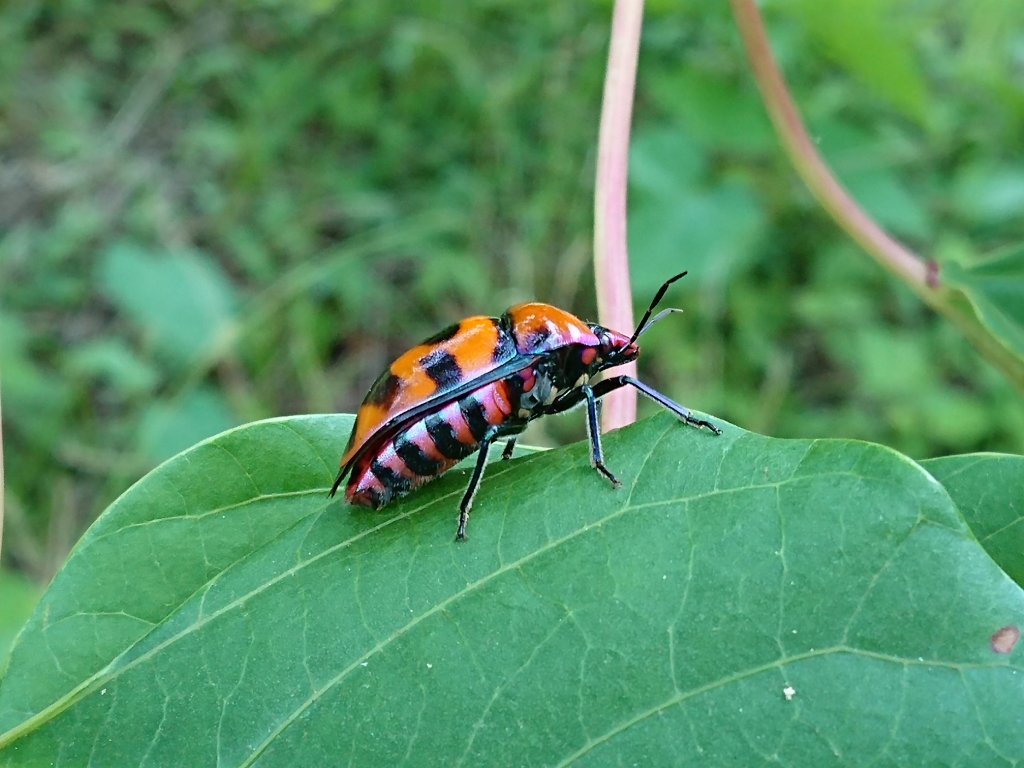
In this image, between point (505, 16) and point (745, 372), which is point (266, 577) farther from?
point (505, 16)

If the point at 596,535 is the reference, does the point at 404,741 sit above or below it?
below

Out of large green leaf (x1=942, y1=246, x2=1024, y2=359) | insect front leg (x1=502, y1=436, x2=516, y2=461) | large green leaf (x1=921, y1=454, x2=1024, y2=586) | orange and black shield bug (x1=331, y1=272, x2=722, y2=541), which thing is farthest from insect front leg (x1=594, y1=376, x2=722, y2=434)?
large green leaf (x1=942, y1=246, x2=1024, y2=359)

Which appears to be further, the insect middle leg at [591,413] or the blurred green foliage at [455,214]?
the blurred green foliage at [455,214]

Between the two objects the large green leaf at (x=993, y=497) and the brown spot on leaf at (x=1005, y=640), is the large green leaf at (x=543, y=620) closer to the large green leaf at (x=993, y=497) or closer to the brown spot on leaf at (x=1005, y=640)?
the brown spot on leaf at (x=1005, y=640)

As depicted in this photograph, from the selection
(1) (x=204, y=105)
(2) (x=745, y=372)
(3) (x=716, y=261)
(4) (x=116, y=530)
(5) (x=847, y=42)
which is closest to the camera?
(4) (x=116, y=530)

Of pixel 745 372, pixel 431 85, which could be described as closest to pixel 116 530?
pixel 745 372

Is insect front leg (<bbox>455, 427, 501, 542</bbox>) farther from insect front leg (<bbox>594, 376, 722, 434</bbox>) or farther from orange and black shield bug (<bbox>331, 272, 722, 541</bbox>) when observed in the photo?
insect front leg (<bbox>594, 376, 722, 434</bbox>)

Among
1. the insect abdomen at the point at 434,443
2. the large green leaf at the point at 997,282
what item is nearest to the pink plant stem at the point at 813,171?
the large green leaf at the point at 997,282
